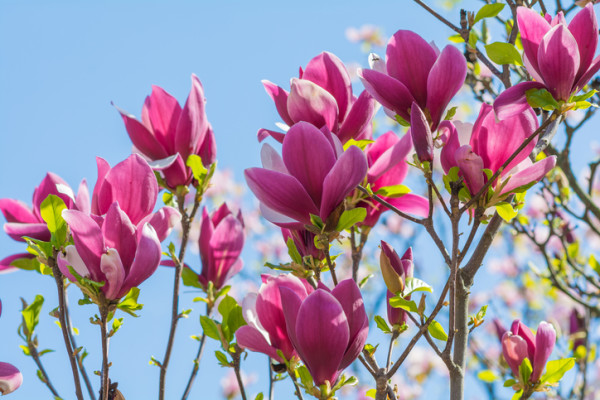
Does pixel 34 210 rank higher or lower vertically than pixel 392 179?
lower

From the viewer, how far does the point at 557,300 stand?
4168mm

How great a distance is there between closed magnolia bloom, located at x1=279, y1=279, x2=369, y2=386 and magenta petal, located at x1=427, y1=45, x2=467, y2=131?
0.99 feet

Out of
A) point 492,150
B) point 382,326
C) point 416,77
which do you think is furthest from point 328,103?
point 382,326

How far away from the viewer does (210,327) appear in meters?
1.10

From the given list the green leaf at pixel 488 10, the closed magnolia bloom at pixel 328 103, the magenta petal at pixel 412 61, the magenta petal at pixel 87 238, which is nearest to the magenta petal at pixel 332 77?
the closed magnolia bloom at pixel 328 103

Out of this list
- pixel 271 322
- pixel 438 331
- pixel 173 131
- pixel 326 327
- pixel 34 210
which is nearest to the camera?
pixel 326 327

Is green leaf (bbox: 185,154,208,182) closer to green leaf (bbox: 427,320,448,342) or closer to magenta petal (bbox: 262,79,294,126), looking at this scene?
magenta petal (bbox: 262,79,294,126)

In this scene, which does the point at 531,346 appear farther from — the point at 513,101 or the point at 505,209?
the point at 513,101

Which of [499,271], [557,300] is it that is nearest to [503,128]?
[557,300]

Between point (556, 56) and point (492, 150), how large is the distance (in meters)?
0.15

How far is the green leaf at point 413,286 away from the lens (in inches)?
35.1

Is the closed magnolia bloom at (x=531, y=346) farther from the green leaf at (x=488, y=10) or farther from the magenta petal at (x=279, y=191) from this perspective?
the green leaf at (x=488, y=10)

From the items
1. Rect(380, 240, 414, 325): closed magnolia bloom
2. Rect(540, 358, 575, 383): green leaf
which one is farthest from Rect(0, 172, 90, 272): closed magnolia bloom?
Rect(540, 358, 575, 383): green leaf

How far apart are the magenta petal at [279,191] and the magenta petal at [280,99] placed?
0.19 m
